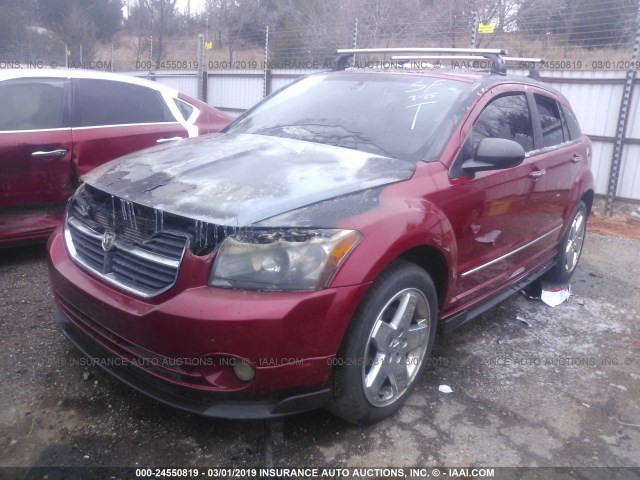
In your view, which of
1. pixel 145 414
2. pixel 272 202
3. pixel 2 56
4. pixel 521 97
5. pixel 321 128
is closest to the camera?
pixel 272 202

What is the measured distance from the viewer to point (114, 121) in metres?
4.81

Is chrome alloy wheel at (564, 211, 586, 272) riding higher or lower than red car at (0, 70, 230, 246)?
lower

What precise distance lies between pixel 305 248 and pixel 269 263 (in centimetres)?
16

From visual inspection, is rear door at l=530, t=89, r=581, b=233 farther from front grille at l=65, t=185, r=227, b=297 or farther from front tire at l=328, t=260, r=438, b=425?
front grille at l=65, t=185, r=227, b=297

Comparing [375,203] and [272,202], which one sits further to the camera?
[375,203]

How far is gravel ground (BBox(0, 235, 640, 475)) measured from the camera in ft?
7.89

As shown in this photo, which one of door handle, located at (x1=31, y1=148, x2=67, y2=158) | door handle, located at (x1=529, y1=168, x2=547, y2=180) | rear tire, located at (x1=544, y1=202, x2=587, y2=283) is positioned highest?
door handle, located at (x1=529, y1=168, x2=547, y2=180)

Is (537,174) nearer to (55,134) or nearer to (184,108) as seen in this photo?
(184,108)

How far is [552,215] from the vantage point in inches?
162

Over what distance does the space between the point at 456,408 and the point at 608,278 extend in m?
3.17

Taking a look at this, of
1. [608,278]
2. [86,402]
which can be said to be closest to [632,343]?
Result: [608,278]

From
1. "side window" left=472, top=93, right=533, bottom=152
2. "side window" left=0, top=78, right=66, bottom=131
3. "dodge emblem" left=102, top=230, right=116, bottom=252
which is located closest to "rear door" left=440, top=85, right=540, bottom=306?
"side window" left=472, top=93, right=533, bottom=152

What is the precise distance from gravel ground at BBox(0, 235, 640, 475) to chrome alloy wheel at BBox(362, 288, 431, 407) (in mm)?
195

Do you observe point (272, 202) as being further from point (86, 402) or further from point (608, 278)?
point (608, 278)
